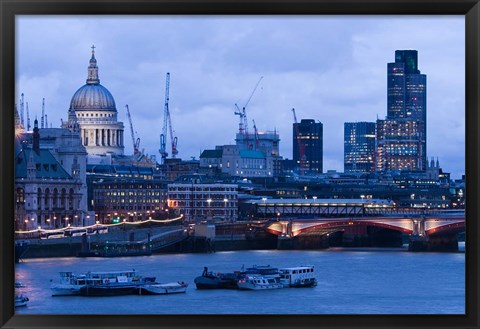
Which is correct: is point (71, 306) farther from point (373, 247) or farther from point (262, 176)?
point (262, 176)

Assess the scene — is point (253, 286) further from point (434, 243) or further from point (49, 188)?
point (49, 188)

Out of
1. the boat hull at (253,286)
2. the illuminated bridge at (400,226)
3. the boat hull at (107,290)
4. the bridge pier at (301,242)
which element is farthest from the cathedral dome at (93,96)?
the boat hull at (107,290)

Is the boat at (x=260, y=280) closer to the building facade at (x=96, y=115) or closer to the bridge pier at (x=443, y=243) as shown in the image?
the bridge pier at (x=443, y=243)

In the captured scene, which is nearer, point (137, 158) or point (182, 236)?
point (182, 236)

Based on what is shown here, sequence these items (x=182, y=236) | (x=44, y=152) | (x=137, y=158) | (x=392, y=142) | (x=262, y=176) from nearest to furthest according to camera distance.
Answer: (x=182, y=236) < (x=44, y=152) < (x=137, y=158) < (x=262, y=176) < (x=392, y=142)

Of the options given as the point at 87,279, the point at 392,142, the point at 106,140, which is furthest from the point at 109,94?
the point at 87,279

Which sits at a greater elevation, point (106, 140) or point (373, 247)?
point (106, 140)
